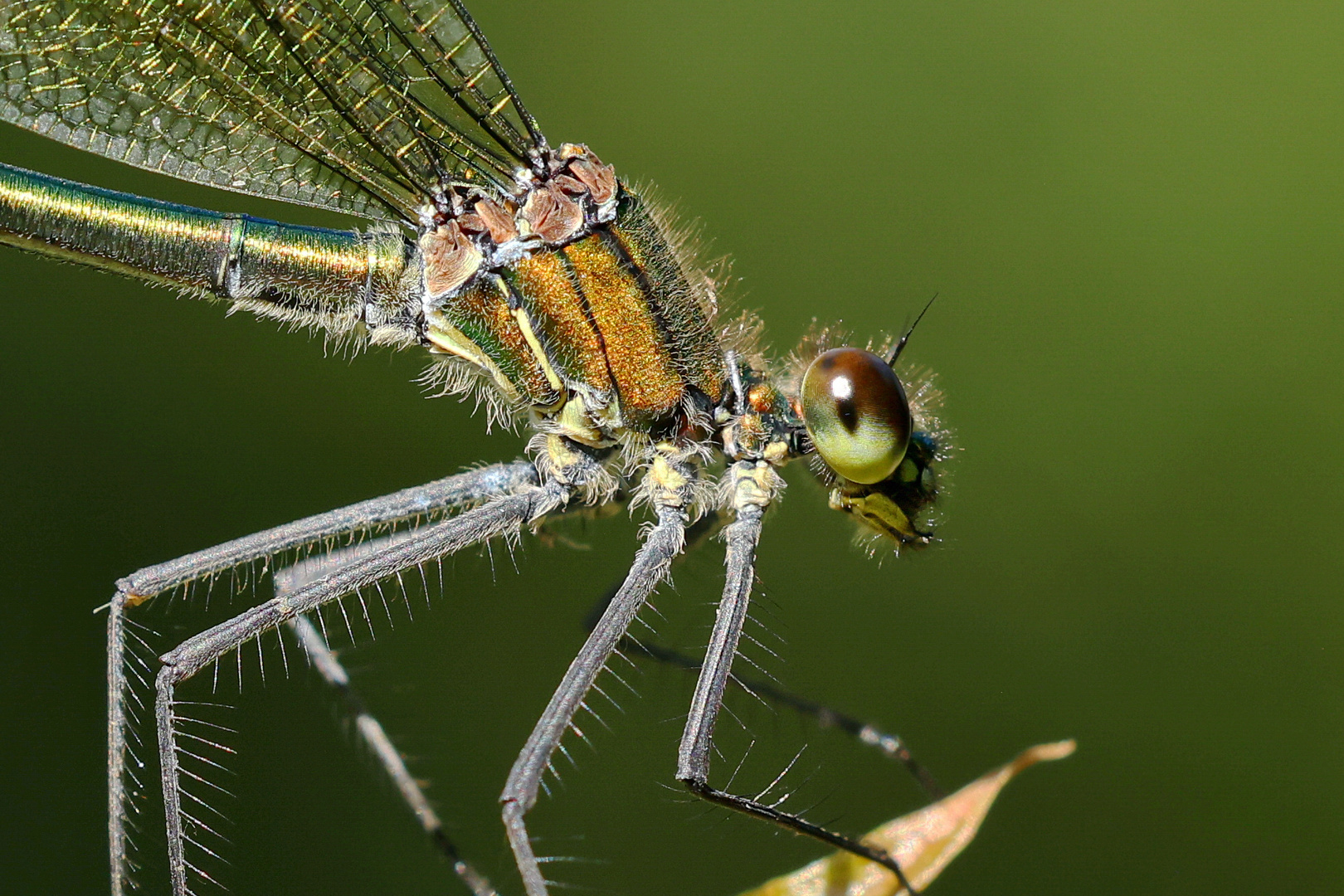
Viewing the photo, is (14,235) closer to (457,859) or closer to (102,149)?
(102,149)

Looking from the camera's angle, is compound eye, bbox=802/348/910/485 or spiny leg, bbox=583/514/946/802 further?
spiny leg, bbox=583/514/946/802

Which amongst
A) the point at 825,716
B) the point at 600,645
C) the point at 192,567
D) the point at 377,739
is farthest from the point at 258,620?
the point at 825,716

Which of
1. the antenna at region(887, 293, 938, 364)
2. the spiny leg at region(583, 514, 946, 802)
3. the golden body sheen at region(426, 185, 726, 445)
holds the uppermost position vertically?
the antenna at region(887, 293, 938, 364)

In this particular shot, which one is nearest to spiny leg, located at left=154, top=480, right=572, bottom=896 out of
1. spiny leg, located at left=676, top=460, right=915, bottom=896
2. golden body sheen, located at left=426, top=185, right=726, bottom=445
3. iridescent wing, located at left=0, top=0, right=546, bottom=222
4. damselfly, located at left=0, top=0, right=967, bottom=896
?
damselfly, located at left=0, top=0, right=967, bottom=896

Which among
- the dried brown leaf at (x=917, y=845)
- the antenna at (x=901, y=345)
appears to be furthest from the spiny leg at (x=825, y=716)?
the dried brown leaf at (x=917, y=845)

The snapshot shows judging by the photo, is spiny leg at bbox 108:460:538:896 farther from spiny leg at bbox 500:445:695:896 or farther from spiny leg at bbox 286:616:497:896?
spiny leg at bbox 286:616:497:896

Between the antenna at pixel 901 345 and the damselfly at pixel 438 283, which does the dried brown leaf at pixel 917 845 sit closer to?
the damselfly at pixel 438 283
